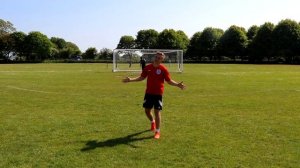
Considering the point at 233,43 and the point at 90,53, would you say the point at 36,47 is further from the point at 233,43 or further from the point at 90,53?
the point at 233,43

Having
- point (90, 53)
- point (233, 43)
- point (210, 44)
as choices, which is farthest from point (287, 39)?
point (90, 53)

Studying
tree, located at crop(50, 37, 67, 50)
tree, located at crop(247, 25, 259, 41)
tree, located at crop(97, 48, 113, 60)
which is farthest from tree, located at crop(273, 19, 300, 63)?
tree, located at crop(50, 37, 67, 50)

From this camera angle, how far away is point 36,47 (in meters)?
133

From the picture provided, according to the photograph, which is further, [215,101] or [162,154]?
[215,101]

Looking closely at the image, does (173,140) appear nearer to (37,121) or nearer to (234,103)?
(37,121)

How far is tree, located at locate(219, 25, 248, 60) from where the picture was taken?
11294 cm

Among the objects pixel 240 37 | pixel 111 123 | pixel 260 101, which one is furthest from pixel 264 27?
pixel 111 123

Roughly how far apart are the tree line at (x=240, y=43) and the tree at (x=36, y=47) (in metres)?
36.4

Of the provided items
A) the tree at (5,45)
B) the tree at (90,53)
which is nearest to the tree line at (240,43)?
the tree at (90,53)

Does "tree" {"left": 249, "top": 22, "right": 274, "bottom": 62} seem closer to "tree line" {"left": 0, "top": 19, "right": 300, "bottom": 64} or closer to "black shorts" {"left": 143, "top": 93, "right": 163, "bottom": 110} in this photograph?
"tree line" {"left": 0, "top": 19, "right": 300, "bottom": 64}

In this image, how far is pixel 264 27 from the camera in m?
108

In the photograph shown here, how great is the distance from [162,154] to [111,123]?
11.6 feet

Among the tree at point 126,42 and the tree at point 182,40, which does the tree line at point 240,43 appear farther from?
the tree at point 126,42

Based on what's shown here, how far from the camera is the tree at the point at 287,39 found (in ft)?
325
